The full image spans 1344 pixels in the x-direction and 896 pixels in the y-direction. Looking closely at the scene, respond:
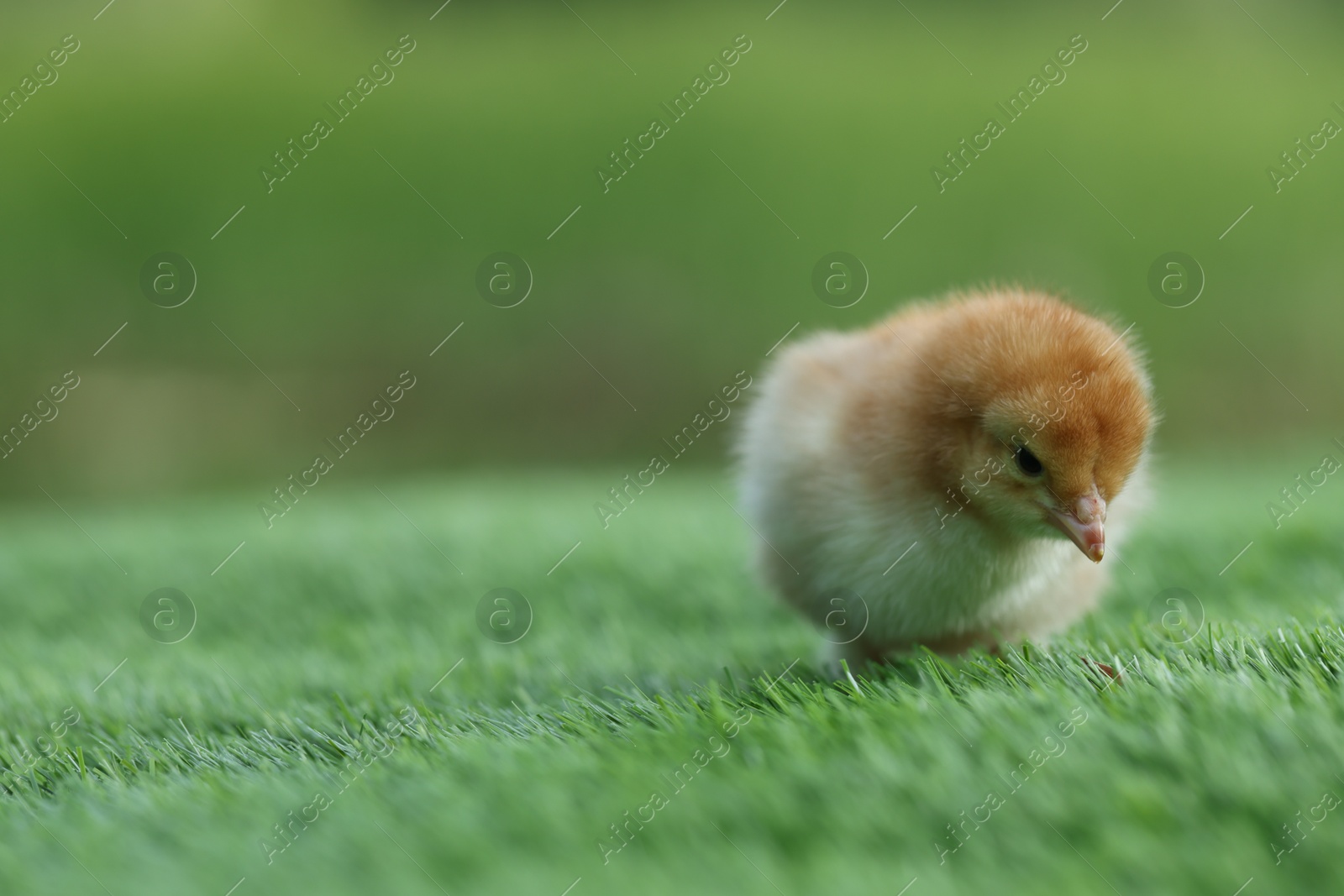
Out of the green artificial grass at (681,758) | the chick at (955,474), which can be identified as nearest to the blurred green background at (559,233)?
the green artificial grass at (681,758)

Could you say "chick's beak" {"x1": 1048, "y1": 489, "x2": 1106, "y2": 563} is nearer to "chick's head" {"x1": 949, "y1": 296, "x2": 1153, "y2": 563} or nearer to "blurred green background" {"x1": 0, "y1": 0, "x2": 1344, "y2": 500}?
"chick's head" {"x1": 949, "y1": 296, "x2": 1153, "y2": 563}

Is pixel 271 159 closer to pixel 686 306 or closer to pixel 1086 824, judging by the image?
pixel 686 306

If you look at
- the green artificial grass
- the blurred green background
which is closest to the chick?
the green artificial grass

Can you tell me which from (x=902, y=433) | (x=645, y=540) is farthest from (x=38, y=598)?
(x=902, y=433)

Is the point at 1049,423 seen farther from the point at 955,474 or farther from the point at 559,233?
the point at 559,233

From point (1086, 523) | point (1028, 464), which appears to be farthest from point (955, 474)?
point (1086, 523)

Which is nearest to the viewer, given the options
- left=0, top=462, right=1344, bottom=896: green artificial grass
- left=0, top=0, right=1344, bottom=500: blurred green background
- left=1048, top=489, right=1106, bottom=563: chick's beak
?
left=0, top=462, right=1344, bottom=896: green artificial grass

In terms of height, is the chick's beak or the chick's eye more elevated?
the chick's eye
